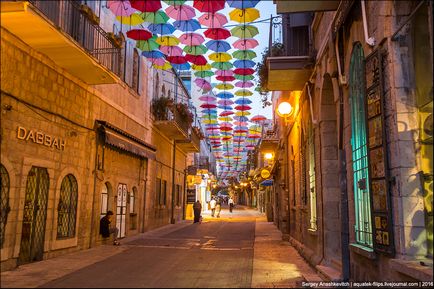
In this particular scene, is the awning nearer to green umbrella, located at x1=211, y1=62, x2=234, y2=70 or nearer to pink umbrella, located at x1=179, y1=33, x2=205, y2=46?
pink umbrella, located at x1=179, y1=33, x2=205, y2=46

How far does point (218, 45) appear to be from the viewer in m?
14.2

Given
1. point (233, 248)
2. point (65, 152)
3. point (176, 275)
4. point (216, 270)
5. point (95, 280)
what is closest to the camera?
point (95, 280)

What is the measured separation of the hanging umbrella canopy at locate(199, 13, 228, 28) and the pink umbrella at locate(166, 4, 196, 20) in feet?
1.37

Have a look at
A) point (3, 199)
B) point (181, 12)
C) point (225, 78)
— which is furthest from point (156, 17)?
point (3, 199)

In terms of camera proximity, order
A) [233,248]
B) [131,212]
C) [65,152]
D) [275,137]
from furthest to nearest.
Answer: [275,137]
[131,212]
[233,248]
[65,152]

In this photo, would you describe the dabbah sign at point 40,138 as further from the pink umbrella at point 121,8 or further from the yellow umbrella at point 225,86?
the yellow umbrella at point 225,86

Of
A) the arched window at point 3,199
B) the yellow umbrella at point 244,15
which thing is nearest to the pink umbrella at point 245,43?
the yellow umbrella at point 244,15

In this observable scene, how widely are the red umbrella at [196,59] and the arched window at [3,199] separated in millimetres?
7869

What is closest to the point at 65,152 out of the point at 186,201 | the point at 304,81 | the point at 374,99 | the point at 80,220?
the point at 80,220

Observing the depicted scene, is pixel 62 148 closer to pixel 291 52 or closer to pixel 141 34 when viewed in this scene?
pixel 141 34

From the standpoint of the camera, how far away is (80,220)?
12.3 meters

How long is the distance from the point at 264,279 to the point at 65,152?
6.61 metres

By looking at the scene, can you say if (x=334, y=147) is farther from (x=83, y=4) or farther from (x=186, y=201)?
(x=186, y=201)

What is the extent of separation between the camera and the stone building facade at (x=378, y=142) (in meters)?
5.12
